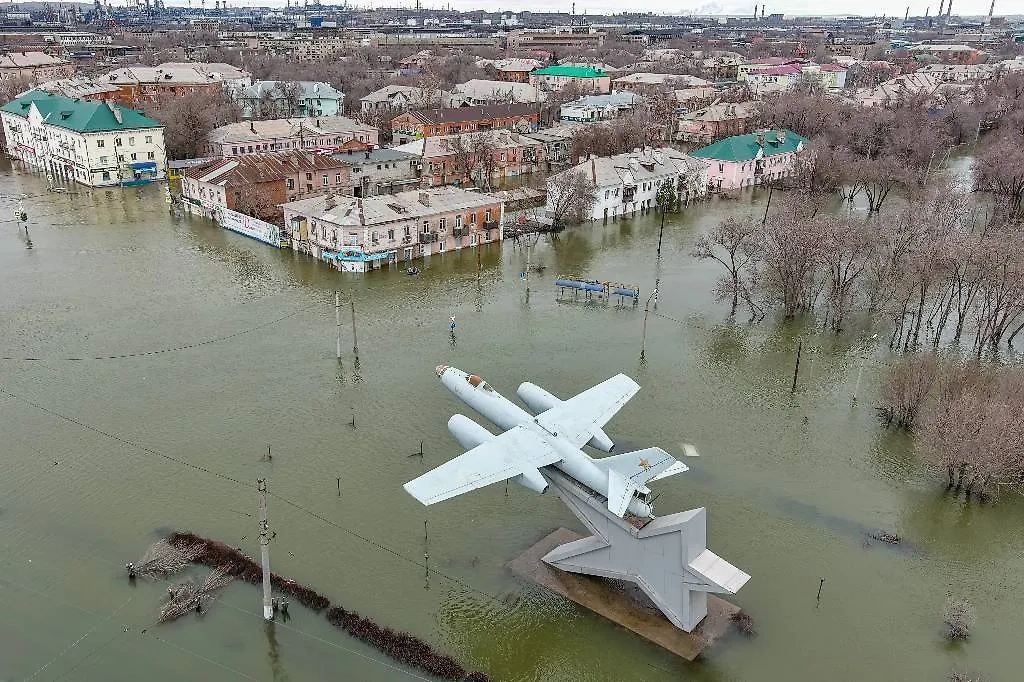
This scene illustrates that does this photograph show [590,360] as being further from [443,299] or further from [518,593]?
[518,593]

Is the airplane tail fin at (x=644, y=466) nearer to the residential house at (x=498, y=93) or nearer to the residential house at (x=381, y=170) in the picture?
the residential house at (x=381, y=170)

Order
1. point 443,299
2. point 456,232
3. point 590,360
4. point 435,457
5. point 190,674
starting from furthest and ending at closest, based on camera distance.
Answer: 1. point 456,232
2. point 443,299
3. point 590,360
4. point 435,457
5. point 190,674

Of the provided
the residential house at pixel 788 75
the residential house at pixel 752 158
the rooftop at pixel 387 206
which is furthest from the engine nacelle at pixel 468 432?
the residential house at pixel 788 75

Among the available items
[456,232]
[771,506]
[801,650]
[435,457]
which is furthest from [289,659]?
[456,232]

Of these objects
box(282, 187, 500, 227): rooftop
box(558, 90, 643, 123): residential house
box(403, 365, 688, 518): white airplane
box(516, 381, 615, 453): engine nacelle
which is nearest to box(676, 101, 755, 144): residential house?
box(558, 90, 643, 123): residential house

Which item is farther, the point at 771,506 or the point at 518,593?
the point at 771,506

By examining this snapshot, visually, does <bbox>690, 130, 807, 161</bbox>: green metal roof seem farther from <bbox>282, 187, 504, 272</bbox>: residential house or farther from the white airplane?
the white airplane
